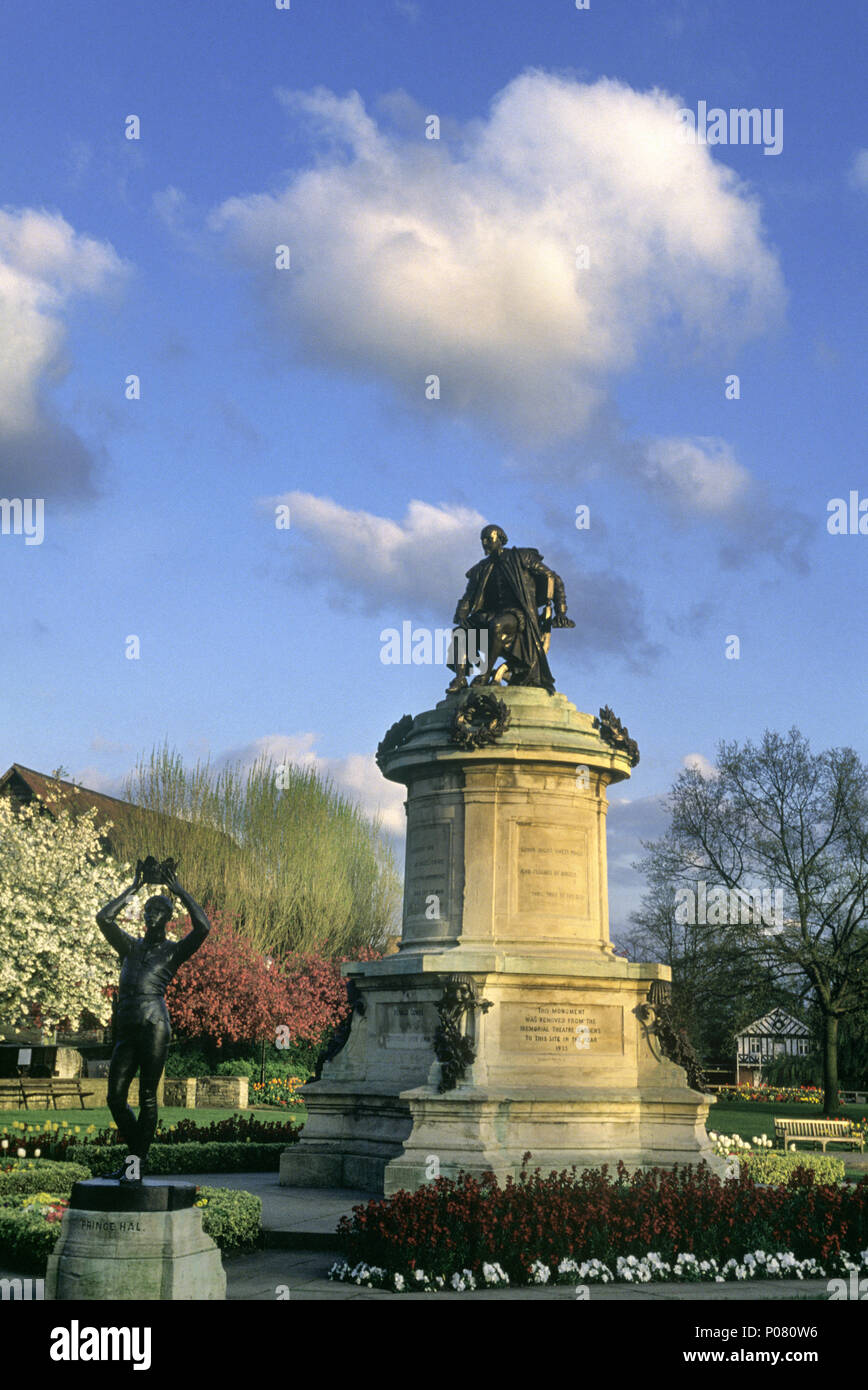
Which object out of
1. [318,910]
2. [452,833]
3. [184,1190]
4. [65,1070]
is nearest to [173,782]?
[318,910]

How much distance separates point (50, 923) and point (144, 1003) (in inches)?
1255

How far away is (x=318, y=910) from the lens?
51.7 metres

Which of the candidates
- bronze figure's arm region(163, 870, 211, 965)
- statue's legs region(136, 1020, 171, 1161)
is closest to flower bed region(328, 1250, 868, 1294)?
statue's legs region(136, 1020, 171, 1161)

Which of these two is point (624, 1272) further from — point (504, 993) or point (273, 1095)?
point (273, 1095)

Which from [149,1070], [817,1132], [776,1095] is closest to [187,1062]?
[776,1095]

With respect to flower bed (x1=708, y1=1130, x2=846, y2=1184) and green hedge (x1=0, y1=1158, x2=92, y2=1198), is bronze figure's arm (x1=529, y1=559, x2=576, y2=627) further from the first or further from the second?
green hedge (x1=0, y1=1158, x2=92, y2=1198)

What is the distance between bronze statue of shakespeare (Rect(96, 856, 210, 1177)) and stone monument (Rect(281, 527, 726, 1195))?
18.7 ft

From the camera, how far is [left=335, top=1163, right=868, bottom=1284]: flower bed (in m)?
11.5

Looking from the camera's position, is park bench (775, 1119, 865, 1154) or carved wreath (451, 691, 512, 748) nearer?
carved wreath (451, 691, 512, 748)

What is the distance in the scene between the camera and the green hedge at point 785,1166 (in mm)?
18234

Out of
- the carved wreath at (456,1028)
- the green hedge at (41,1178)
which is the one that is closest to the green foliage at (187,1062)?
the green hedge at (41,1178)

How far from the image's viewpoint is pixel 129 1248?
9.19 meters

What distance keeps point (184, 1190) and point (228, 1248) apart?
3.55 metres
